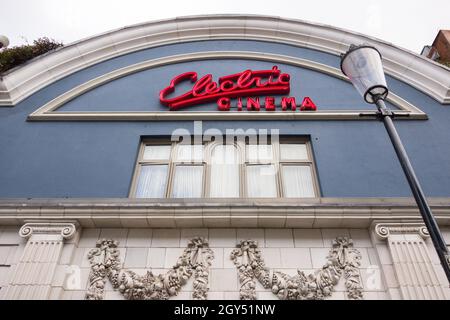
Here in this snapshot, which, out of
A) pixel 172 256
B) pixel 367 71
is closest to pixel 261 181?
pixel 172 256

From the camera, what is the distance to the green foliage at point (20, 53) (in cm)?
1304

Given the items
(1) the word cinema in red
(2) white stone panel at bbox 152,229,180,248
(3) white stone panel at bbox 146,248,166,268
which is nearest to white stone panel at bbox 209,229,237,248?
(2) white stone panel at bbox 152,229,180,248

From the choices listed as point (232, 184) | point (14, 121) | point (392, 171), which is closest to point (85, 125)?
point (14, 121)

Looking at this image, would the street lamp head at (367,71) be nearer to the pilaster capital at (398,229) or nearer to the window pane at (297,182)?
the pilaster capital at (398,229)

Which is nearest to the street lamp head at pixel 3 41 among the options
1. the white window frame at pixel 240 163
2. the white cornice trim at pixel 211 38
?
the white cornice trim at pixel 211 38

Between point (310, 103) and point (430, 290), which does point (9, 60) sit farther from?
point (430, 290)

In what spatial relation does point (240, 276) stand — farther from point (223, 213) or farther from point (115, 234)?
point (115, 234)

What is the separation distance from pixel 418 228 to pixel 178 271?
180 inches

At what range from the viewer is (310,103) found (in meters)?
9.56

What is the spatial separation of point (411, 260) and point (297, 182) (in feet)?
9.07

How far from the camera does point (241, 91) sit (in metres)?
10.0

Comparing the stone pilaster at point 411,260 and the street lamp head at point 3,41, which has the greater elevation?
the street lamp head at point 3,41

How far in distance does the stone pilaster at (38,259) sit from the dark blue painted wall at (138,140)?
37.0 inches

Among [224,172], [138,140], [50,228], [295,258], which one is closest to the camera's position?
[295,258]
